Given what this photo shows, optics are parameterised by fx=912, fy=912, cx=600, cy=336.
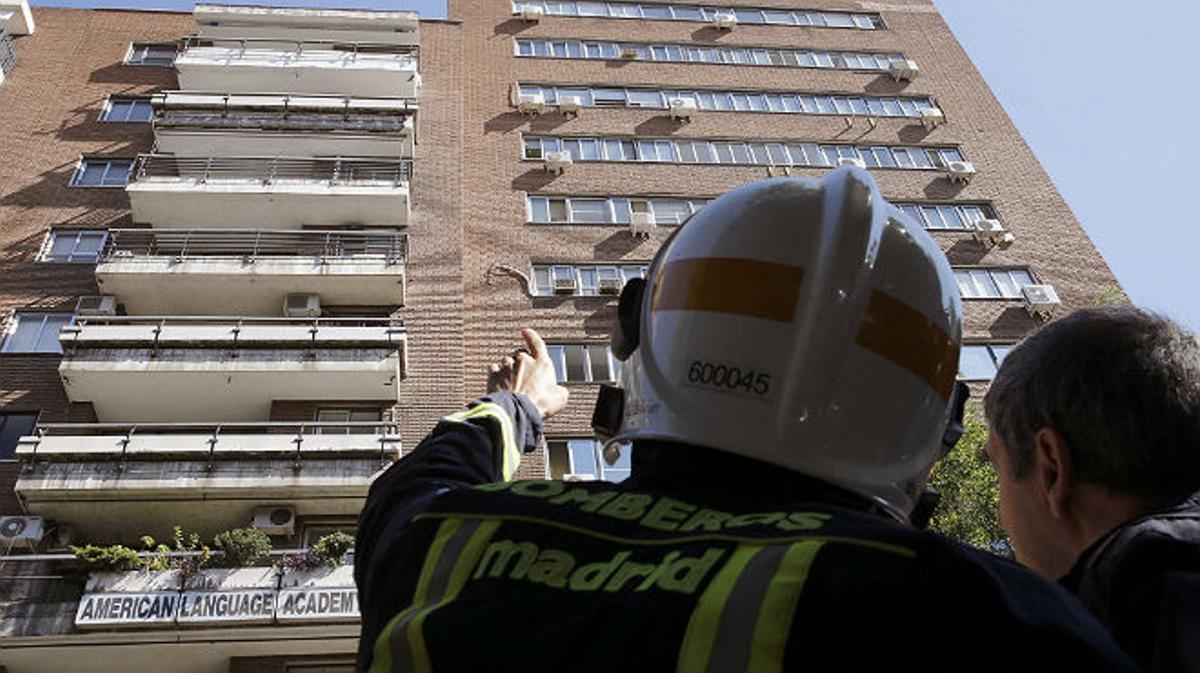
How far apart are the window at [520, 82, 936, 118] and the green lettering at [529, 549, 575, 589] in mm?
24440

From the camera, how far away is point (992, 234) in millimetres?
22000

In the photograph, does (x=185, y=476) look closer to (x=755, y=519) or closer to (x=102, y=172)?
(x=102, y=172)

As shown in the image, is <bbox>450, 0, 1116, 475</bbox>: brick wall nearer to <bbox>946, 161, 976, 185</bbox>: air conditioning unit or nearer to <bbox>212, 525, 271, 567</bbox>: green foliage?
<bbox>946, 161, 976, 185</bbox>: air conditioning unit

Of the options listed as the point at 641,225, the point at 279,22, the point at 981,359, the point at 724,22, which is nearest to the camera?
the point at 981,359

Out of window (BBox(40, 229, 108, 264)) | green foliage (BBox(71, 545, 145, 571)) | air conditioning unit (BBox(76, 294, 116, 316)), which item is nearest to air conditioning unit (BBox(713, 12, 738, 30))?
window (BBox(40, 229, 108, 264))

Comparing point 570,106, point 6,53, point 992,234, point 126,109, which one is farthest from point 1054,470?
point 6,53

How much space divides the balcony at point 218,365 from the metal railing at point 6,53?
1057 centimetres

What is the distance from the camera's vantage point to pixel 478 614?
1178 mm

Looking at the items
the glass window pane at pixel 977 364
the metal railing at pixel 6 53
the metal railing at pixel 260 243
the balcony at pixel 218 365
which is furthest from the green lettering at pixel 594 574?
the metal railing at pixel 6 53

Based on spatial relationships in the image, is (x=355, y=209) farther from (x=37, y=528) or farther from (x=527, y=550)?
(x=527, y=550)

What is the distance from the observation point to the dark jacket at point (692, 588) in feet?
3.15

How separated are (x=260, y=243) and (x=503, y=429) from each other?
17.6 meters

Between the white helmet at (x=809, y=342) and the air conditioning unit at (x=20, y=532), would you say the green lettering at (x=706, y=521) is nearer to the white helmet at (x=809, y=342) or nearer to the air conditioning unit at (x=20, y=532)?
the white helmet at (x=809, y=342)

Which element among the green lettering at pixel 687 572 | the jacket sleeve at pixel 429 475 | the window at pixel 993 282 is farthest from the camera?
the window at pixel 993 282
